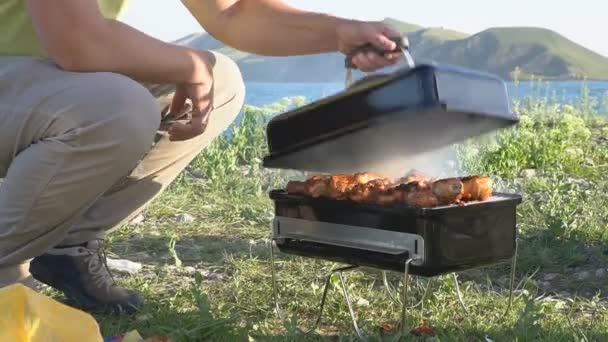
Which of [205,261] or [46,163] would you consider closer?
[46,163]

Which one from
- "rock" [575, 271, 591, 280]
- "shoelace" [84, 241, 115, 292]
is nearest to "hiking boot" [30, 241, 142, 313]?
"shoelace" [84, 241, 115, 292]

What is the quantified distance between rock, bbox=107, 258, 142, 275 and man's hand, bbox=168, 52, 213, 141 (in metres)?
0.97

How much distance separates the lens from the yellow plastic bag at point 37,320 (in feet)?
6.59

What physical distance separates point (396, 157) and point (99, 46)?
1.09 meters

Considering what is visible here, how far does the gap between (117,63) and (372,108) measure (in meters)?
0.85

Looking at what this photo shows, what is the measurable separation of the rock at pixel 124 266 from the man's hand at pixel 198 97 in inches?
38.0

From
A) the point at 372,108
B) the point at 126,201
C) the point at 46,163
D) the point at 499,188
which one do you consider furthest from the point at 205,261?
the point at 499,188

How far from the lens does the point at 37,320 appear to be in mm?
2041

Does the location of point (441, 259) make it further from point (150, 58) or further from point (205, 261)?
point (205, 261)

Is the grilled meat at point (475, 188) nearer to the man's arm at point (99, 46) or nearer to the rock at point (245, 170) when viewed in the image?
the man's arm at point (99, 46)

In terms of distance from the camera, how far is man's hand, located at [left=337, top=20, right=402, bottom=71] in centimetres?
287

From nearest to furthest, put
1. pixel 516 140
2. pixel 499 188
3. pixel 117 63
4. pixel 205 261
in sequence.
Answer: pixel 117 63 → pixel 205 261 → pixel 499 188 → pixel 516 140

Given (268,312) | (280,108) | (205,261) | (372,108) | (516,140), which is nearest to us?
(372,108)

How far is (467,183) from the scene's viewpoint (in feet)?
9.54
